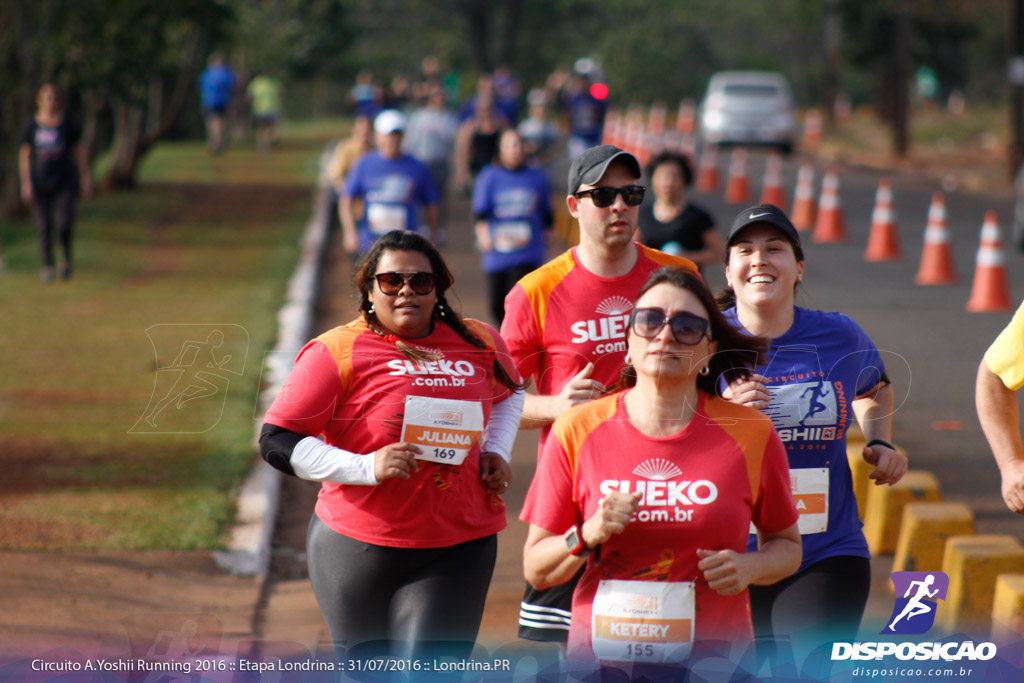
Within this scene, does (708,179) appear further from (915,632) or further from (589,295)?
(915,632)

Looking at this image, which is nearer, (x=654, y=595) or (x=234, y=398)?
(x=654, y=595)

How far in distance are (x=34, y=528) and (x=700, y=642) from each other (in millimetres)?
4411

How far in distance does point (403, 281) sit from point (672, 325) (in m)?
1.03

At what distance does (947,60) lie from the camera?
53875 mm

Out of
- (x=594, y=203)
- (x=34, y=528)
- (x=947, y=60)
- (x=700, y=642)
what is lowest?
(x=34, y=528)

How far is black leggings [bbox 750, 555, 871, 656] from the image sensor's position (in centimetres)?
392

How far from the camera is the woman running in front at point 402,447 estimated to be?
153 inches

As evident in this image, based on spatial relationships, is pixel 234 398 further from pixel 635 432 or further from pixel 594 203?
pixel 635 432

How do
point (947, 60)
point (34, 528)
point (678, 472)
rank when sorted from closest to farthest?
point (678, 472) → point (34, 528) → point (947, 60)

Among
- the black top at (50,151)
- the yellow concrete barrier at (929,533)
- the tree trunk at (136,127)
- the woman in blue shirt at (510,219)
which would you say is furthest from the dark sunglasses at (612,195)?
the tree trunk at (136,127)

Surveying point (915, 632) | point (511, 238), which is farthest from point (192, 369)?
point (511, 238)

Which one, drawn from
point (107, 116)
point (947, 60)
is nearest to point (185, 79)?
point (107, 116)

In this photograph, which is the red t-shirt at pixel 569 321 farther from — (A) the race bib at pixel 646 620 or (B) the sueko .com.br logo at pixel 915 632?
(A) the race bib at pixel 646 620

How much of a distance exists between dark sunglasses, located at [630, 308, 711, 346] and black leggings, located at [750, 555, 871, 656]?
106 centimetres
